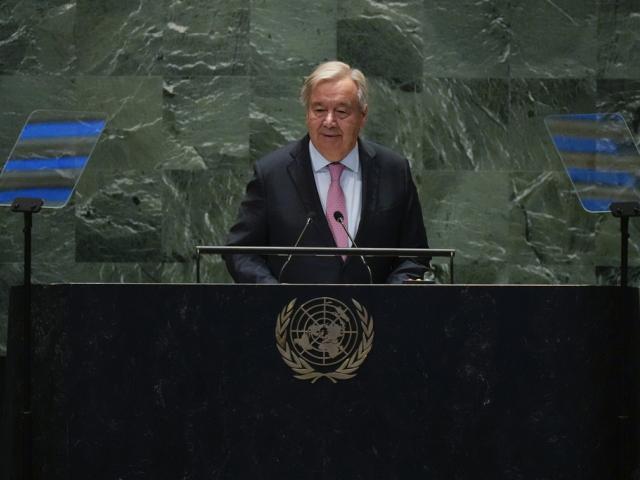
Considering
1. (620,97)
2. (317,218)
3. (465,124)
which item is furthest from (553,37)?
(317,218)

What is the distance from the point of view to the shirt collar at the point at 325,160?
4715 mm

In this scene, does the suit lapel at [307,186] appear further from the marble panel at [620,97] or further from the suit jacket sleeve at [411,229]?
the marble panel at [620,97]

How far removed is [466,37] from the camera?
688 centimetres

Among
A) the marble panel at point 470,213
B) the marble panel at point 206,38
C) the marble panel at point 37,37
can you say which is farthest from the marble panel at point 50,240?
the marble panel at point 470,213

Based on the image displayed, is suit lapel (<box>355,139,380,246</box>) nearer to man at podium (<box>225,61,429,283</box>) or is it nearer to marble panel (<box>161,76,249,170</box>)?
man at podium (<box>225,61,429,283</box>)

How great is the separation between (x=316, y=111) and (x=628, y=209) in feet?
4.54

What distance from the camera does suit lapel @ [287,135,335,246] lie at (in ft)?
14.8
